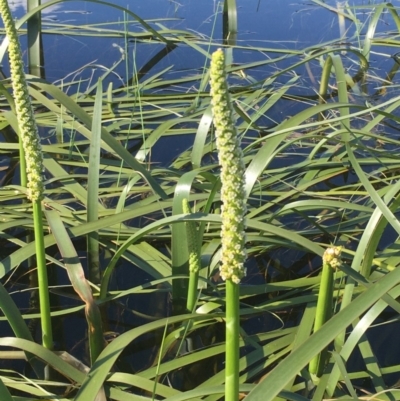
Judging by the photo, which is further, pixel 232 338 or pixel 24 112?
pixel 24 112

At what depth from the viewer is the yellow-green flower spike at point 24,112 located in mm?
1078

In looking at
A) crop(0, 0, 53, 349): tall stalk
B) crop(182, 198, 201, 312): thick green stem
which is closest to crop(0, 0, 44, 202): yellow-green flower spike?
crop(0, 0, 53, 349): tall stalk

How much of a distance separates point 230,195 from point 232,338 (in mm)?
231

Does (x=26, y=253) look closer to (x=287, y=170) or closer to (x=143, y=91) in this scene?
(x=287, y=170)

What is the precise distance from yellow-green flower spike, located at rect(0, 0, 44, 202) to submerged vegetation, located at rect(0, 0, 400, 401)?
2 centimetres

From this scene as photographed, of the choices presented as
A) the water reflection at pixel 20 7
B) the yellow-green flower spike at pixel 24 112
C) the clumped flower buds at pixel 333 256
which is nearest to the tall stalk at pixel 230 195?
the clumped flower buds at pixel 333 256

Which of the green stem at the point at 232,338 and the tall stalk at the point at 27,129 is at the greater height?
the tall stalk at the point at 27,129

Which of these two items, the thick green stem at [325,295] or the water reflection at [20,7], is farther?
the water reflection at [20,7]

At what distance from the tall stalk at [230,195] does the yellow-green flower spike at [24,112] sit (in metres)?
0.54

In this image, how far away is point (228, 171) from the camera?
2.21 ft

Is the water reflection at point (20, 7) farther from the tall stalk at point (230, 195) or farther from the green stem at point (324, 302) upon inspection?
the tall stalk at point (230, 195)

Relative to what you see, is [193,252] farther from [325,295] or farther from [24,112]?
[24,112]

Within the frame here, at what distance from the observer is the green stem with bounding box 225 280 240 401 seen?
2.58ft

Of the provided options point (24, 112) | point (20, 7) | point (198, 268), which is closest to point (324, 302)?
point (198, 268)
